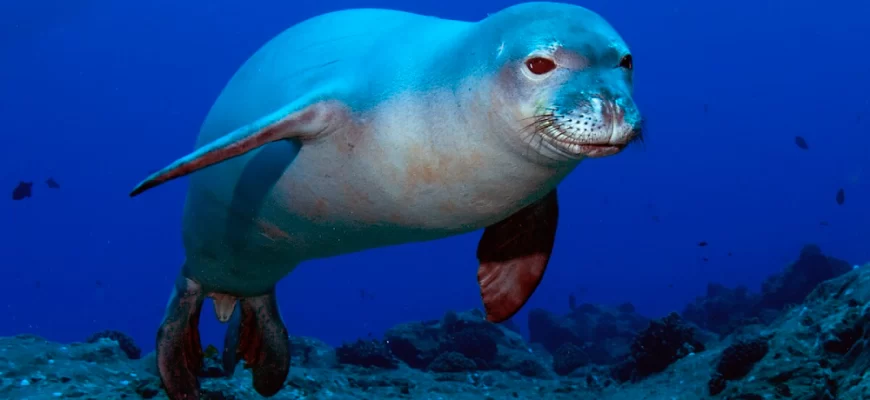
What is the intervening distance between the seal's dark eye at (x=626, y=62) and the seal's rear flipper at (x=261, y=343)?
4030 mm

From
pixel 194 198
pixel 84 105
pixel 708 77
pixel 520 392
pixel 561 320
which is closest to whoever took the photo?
pixel 194 198

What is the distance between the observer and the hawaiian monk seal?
112 inches

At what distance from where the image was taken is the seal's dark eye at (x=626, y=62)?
2.98 meters

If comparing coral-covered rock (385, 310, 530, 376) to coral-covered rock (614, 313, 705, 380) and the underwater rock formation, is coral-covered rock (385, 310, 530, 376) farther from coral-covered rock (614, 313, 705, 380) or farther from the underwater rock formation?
the underwater rock formation

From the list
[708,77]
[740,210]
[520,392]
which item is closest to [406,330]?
[520,392]

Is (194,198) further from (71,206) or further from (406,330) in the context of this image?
(71,206)

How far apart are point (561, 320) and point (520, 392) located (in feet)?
34.7

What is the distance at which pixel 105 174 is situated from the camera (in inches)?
3787

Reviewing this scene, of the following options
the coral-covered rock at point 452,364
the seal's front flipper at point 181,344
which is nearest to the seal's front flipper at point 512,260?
the seal's front flipper at point 181,344

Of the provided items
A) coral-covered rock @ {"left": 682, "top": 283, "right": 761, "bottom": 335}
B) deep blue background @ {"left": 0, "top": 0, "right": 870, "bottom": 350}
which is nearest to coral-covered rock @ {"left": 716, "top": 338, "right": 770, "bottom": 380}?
coral-covered rock @ {"left": 682, "top": 283, "right": 761, "bottom": 335}

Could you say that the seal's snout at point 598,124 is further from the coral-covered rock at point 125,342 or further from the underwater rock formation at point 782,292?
the underwater rock formation at point 782,292

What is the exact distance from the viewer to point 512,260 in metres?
5.01

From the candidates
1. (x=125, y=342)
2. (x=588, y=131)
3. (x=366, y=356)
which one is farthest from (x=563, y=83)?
(x=125, y=342)

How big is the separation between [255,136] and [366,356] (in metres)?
7.28
